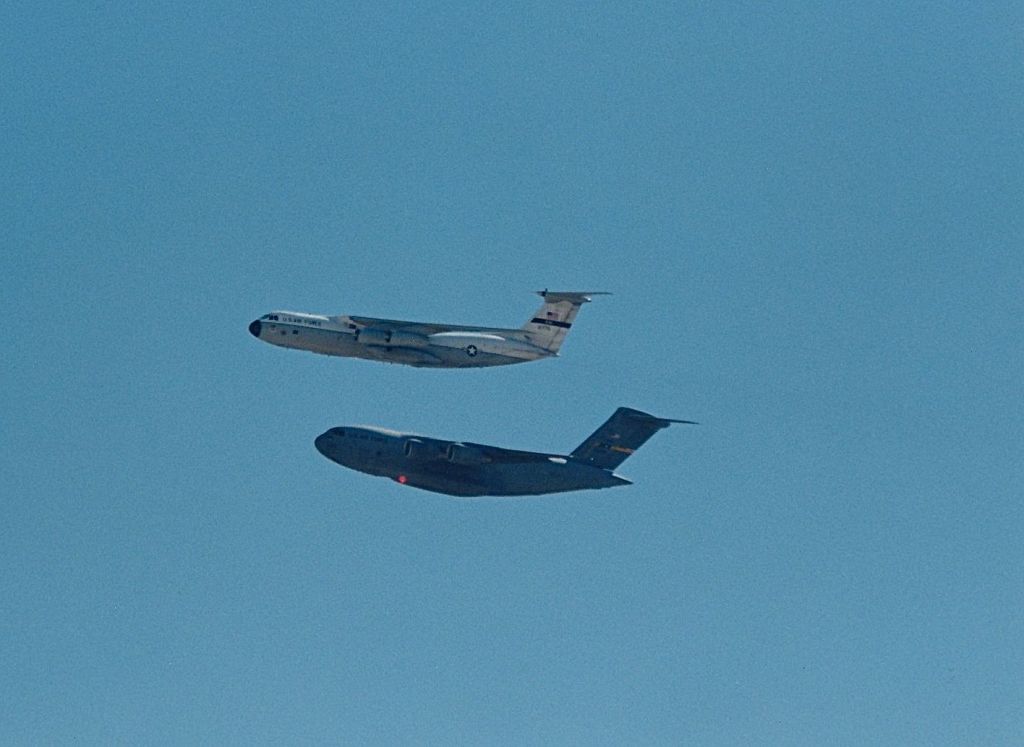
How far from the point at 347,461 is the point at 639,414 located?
11.5m

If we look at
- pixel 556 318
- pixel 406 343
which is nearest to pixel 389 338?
pixel 406 343

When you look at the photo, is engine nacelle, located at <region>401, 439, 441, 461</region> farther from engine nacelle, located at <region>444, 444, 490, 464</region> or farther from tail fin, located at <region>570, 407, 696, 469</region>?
tail fin, located at <region>570, 407, 696, 469</region>

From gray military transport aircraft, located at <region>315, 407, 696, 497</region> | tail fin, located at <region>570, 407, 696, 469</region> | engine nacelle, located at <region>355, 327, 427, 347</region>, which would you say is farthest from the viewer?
engine nacelle, located at <region>355, 327, 427, 347</region>

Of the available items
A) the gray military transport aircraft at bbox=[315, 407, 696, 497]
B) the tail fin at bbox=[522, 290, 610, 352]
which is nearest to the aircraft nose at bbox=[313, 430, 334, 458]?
the gray military transport aircraft at bbox=[315, 407, 696, 497]

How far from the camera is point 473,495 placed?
60719mm

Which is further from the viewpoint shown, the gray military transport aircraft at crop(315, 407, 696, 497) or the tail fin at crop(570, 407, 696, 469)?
the tail fin at crop(570, 407, 696, 469)

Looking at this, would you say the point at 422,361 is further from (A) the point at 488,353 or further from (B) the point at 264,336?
(B) the point at 264,336

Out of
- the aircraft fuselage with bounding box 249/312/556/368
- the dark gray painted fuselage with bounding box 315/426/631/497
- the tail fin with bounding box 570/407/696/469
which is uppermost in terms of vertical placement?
the aircraft fuselage with bounding box 249/312/556/368

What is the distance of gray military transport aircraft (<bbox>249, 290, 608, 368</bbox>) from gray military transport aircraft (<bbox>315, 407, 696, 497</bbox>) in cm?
513

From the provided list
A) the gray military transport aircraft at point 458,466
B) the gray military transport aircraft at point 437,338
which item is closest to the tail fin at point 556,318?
the gray military transport aircraft at point 437,338

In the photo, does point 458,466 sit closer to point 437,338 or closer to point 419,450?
point 419,450

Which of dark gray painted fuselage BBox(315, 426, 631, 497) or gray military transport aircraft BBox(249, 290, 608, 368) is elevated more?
gray military transport aircraft BBox(249, 290, 608, 368)

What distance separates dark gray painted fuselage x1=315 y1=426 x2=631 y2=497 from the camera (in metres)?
60.8

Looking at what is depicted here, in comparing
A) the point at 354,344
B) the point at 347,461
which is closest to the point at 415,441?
the point at 347,461
